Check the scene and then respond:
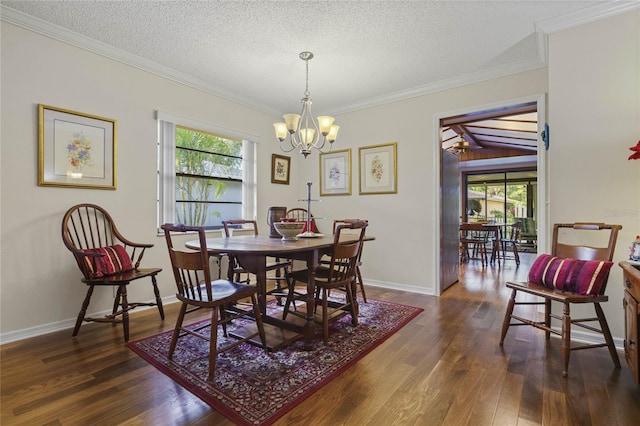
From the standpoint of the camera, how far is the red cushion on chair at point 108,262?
237 centimetres

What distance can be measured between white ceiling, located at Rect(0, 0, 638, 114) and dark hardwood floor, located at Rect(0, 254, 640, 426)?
8.32 feet

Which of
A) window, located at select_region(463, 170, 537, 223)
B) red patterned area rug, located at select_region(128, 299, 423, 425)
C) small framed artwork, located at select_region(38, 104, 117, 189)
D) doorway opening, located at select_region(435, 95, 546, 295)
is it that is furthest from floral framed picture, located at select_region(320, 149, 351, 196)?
window, located at select_region(463, 170, 537, 223)

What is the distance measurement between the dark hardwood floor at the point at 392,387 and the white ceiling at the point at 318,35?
2537mm

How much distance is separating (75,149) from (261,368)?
247cm

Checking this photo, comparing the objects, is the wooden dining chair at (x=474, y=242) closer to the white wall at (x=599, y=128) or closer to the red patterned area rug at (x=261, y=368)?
the white wall at (x=599, y=128)

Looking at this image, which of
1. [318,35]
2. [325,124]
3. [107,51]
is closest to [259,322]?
[325,124]

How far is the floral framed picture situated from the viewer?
4.44 m

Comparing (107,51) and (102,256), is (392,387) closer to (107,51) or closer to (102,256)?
(102,256)

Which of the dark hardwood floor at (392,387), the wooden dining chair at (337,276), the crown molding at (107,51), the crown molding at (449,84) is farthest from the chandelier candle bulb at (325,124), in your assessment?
the dark hardwood floor at (392,387)

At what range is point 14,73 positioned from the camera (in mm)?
2342

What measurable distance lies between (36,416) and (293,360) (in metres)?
1.32

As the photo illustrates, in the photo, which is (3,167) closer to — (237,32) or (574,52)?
(237,32)

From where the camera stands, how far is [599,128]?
91.0 inches

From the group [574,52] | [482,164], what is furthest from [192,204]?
[482,164]
